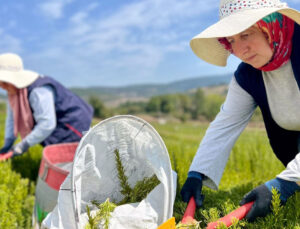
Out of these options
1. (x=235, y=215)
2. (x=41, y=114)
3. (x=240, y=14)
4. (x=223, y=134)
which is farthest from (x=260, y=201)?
(x=41, y=114)

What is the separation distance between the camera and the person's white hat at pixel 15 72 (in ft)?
9.89

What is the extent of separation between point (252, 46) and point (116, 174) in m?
0.88

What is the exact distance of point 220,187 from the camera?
2.43m

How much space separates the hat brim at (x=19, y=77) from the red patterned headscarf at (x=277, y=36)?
6.81 ft

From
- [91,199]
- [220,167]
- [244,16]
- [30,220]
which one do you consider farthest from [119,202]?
[30,220]

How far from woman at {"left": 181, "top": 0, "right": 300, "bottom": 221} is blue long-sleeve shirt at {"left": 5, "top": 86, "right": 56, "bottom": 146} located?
1.72m

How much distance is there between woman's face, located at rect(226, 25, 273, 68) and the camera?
143 centimetres

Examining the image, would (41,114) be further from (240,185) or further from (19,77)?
(240,185)

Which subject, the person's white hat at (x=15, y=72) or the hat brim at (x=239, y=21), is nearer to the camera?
the hat brim at (x=239, y=21)

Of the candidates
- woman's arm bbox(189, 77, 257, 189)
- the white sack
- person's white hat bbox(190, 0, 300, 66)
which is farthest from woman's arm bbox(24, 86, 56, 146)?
person's white hat bbox(190, 0, 300, 66)

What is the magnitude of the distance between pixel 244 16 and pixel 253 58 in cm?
21

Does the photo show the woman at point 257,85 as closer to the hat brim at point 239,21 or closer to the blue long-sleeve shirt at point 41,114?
the hat brim at point 239,21

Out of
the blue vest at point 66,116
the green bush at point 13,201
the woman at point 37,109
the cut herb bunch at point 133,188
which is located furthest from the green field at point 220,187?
the blue vest at point 66,116

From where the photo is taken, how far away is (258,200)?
1.40 m
